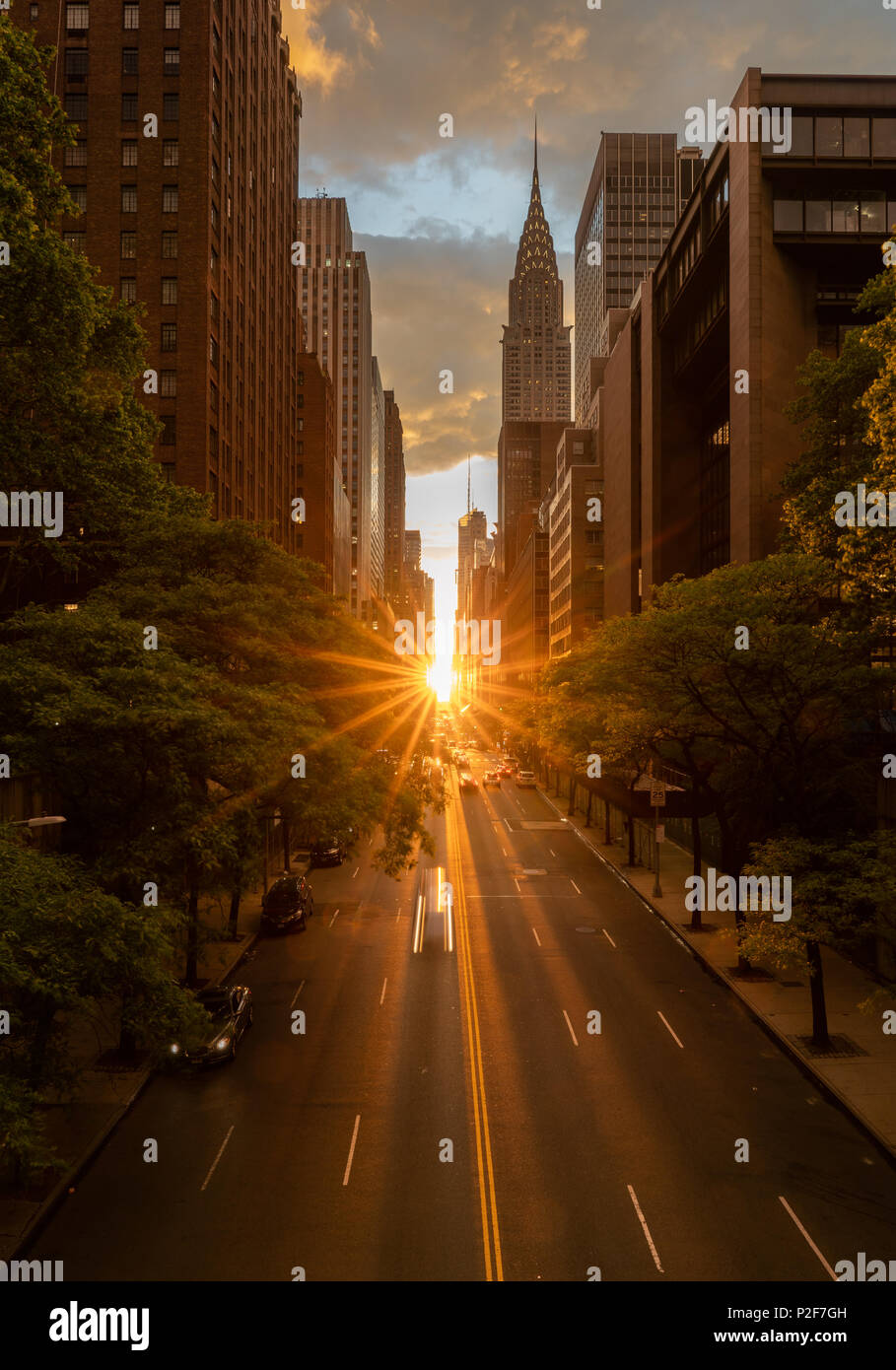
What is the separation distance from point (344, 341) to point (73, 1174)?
197043 millimetres

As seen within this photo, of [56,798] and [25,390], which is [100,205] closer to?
[25,390]

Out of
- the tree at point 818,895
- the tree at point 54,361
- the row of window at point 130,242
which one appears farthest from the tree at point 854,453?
the row of window at point 130,242

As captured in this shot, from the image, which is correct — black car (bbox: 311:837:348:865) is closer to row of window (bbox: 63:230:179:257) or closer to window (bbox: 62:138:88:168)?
row of window (bbox: 63:230:179:257)

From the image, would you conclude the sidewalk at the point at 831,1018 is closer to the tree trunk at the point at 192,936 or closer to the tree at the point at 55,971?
the tree trunk at the point at 192,936

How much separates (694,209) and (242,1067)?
48.2m

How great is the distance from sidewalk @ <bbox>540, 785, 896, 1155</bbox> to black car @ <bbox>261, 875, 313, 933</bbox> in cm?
1364

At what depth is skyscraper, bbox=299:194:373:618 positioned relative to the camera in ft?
615

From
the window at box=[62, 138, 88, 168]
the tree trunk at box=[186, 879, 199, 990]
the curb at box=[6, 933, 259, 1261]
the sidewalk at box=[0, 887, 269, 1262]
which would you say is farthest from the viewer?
the window at box=[62, 138, 88, 168]

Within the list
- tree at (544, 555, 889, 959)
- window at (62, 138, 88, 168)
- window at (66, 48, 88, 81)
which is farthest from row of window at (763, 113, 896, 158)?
window at (66, 48, 88, 81)

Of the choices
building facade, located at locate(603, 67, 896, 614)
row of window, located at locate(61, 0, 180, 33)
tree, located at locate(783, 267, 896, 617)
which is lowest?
tree, located at locate(783, 267, 896, 617)

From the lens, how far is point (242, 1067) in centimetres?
1867

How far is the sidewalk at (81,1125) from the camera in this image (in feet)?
41.3
